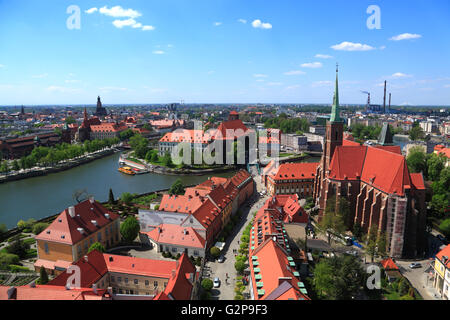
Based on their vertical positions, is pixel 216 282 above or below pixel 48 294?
below

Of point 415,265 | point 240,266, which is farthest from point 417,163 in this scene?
point 240,266

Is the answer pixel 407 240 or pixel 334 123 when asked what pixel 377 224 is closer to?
pixel 407 240

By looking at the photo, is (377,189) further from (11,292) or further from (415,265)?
(11,292)

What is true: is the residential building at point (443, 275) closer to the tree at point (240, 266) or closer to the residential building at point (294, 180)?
the tree at point (240, 266)

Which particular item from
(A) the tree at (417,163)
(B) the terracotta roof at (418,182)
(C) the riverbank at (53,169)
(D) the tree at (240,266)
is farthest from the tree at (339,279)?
(C) the riverbank at (53,169)

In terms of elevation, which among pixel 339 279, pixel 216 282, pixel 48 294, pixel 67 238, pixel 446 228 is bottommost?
pixel 216 282

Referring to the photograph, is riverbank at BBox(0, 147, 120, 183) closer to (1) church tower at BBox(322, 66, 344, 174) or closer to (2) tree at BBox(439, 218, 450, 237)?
(1) church tower at BBox(322, 66, 344, 174)
